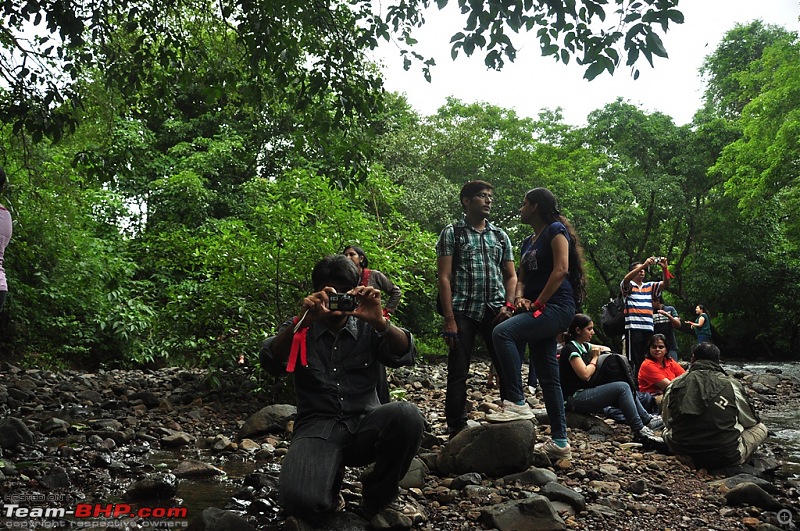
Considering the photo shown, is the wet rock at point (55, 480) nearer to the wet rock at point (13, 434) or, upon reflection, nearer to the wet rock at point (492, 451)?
the wet rock at point (13, 434)

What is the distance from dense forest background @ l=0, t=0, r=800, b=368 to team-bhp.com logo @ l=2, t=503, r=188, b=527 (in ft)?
11.3

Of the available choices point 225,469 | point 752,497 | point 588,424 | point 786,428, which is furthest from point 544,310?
point 786,428

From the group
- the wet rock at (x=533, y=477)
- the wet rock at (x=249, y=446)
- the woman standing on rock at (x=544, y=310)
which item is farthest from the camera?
the wet rock at (x=249, y=446)

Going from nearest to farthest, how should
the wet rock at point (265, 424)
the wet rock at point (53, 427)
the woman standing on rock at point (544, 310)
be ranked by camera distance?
the woman standing on rock at point (544, 310) < the wet rock at point (53, 427) < the wet rock at point (265, 424)

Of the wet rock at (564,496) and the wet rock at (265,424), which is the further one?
the wet rock at (265,424)

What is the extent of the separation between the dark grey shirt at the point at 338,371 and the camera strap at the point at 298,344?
0.12 metres

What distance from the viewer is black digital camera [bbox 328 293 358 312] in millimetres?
3402

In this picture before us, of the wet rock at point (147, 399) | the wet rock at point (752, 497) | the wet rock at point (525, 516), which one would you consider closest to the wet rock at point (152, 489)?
the wet rock at point (525, 516)

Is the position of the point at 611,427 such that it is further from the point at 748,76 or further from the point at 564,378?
the point at 748,76

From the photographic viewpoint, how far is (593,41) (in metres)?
4.55

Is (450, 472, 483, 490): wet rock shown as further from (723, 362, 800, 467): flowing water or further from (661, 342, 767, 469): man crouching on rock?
(723, 362, 800, 467): flowing water

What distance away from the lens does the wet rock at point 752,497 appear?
4.09 metres

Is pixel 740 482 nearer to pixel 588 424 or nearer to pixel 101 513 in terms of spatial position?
pixel 588 424

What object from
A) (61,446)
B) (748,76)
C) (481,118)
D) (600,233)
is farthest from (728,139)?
(61,446)
